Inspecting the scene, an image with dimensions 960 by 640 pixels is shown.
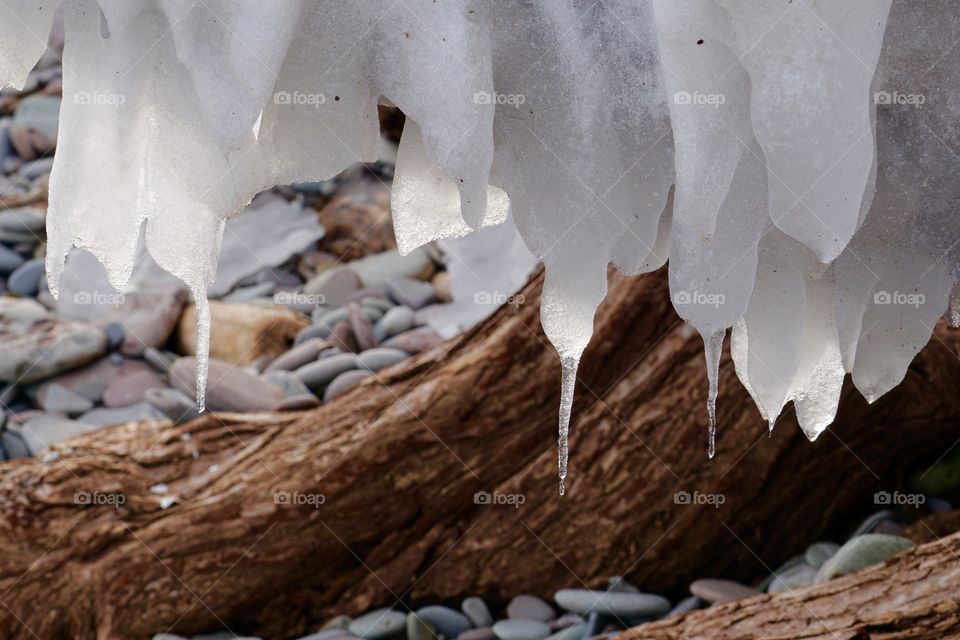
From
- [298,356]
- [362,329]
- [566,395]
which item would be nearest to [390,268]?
[362,329]

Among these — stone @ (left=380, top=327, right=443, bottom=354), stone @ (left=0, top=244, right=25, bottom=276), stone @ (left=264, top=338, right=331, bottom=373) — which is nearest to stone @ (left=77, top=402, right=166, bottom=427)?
stone @ (left=264, top=338, right=331, bottom=373)

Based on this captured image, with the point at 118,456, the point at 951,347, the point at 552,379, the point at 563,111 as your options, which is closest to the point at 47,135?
the point at 118,456

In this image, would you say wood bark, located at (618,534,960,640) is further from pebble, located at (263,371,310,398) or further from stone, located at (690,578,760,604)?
pebble, located at (263,371,310,398)

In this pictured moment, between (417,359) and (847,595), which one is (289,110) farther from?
(417,359)

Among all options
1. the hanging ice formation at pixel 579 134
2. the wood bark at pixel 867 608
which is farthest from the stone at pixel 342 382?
the hanging ice formation at pixel 579 134

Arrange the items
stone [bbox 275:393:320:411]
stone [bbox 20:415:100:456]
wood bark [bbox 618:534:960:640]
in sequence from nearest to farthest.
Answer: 1. wood bark [bbox 618:534:960:640]
2. stone [bbox 275:393:320:411]
3. stone [bbox 20:415:100:456]

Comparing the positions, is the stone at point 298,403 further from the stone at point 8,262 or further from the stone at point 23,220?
the stone at point 23,220
